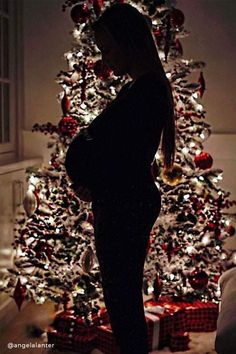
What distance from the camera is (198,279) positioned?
287 centimetres

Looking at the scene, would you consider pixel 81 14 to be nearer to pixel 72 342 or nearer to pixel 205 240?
pixel 205 240

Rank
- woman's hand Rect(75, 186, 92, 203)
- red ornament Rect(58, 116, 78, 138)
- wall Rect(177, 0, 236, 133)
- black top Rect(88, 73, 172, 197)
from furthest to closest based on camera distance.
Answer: wall Rect(177, 0, 236, 133) < red ornament Rect(58, 116, 78, 138) < woman's hand Rect(75, 186, 92, 203) < black top Rect(88, 73, 172, 197)

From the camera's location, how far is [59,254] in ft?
9.37

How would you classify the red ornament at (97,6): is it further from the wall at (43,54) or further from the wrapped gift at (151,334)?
the wrapped gift at (151,334)

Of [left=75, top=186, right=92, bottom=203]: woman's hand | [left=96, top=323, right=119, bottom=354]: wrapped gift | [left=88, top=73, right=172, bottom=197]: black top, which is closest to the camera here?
[left=88, top=73, right=172, bottom=197]: black top

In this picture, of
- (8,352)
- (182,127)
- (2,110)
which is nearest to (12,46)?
(2,110)

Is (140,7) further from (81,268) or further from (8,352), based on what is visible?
(8,352)

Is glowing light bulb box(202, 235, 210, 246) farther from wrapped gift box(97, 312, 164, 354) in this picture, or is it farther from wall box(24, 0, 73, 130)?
wall box(24, 0, 73, 130)

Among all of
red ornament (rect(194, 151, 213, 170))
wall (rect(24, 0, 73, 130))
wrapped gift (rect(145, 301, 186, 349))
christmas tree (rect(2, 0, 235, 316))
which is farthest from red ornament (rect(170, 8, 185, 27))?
wrapped gift (rect(145, 301, 186, 349))

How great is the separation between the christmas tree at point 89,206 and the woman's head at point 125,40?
1.12 m

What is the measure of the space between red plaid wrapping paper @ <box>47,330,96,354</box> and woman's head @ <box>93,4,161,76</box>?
1517 millimetres

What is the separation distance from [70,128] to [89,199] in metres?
1.24

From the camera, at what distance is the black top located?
58.7 inches

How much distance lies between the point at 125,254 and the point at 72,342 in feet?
4.11
